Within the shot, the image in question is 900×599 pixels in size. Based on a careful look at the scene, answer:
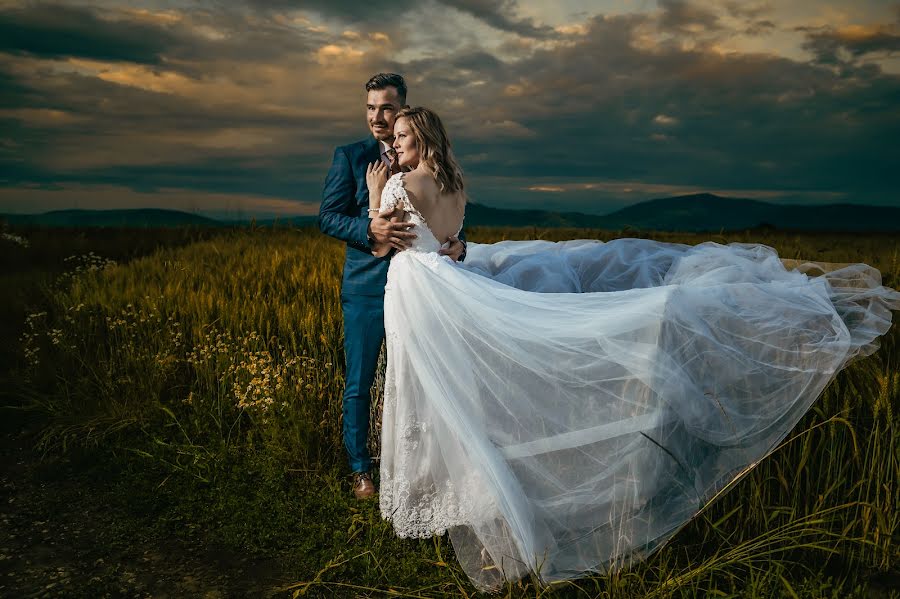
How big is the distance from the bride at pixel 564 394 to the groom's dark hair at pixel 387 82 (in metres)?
0.39

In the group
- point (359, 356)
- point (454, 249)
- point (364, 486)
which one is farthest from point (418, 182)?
point (364, 486)

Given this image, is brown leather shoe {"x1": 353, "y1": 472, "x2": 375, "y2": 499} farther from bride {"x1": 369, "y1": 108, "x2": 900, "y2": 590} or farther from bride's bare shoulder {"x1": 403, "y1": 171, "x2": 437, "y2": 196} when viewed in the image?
bride's bare shoulder {"x1": 403, "y1": 171, "x2": 437, "y2": 196}

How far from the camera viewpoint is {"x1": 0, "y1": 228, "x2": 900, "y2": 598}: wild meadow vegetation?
130 inches

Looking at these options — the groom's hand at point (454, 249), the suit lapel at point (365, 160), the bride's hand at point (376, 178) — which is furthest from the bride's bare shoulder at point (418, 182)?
the suit lapel at point (365, 160)

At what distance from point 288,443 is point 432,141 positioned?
2.58 metres

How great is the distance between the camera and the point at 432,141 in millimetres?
3578

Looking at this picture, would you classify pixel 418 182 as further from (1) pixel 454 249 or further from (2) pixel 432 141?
(1) pixel 454 249

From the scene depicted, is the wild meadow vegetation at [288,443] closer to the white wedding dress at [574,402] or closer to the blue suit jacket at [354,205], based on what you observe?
the white wedding dress at [574,402]

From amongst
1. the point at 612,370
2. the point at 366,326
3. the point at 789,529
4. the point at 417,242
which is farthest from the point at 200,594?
the point at 789,529

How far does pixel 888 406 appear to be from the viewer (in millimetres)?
3232

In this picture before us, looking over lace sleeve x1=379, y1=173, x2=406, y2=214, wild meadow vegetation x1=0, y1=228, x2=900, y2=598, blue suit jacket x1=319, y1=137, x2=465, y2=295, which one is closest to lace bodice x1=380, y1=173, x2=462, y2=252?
lace sleeve x1=379, y1=173, x2=406, y2=214

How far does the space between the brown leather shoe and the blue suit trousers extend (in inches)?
4.3

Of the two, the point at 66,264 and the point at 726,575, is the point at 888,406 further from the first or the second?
the point at 66,264

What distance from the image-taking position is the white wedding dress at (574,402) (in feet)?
10.7
